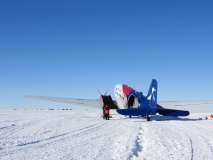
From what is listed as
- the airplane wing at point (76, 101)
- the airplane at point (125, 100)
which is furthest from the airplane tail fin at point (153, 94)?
the airplane wing at point (76, 101)

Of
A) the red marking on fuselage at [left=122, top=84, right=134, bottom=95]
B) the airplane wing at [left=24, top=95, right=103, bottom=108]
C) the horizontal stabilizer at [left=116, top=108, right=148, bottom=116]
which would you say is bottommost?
the horizontal stabilizer at [left=116, top=108, right=148, bottom=116]

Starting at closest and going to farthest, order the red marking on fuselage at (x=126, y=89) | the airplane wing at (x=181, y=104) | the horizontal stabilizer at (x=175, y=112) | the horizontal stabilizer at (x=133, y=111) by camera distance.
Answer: the horizontal stabilizer at (x=133, y=111), the horizontal stabilizer at (x=175, y=112), the red marking on fuselage at (x=126, y=89), the airplane wing at (x=181, y=104)

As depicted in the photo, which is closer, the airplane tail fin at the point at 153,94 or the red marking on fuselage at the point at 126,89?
the airplane tail fin at the point at 153,94

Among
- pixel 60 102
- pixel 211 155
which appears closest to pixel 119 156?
pixel 211 155

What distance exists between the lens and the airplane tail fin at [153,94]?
20.6 meters

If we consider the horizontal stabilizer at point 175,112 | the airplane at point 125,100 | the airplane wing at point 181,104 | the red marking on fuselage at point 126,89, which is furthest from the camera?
the airplane wing at point 181,104

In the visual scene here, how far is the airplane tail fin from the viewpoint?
67.7 feet

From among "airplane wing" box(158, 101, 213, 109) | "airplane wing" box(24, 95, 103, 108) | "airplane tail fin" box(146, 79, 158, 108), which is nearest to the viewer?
"airplane tail fin" box(146, 79, 158, 108)

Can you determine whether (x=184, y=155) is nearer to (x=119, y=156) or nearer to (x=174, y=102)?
(x=119, y=156)

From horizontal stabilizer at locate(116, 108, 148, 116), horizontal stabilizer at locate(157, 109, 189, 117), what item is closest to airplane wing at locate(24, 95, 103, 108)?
horizontal stabilizer at locate(116, 108, 148, 116)

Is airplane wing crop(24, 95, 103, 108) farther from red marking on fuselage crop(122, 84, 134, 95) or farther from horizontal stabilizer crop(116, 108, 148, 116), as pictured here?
horizontal stabilizer crop(116, 108, 148, 116)

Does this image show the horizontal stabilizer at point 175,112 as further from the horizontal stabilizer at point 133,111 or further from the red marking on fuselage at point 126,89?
the red marking on fuselage at point 126,89

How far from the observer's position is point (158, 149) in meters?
7.30

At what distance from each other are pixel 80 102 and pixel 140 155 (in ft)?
69.0
